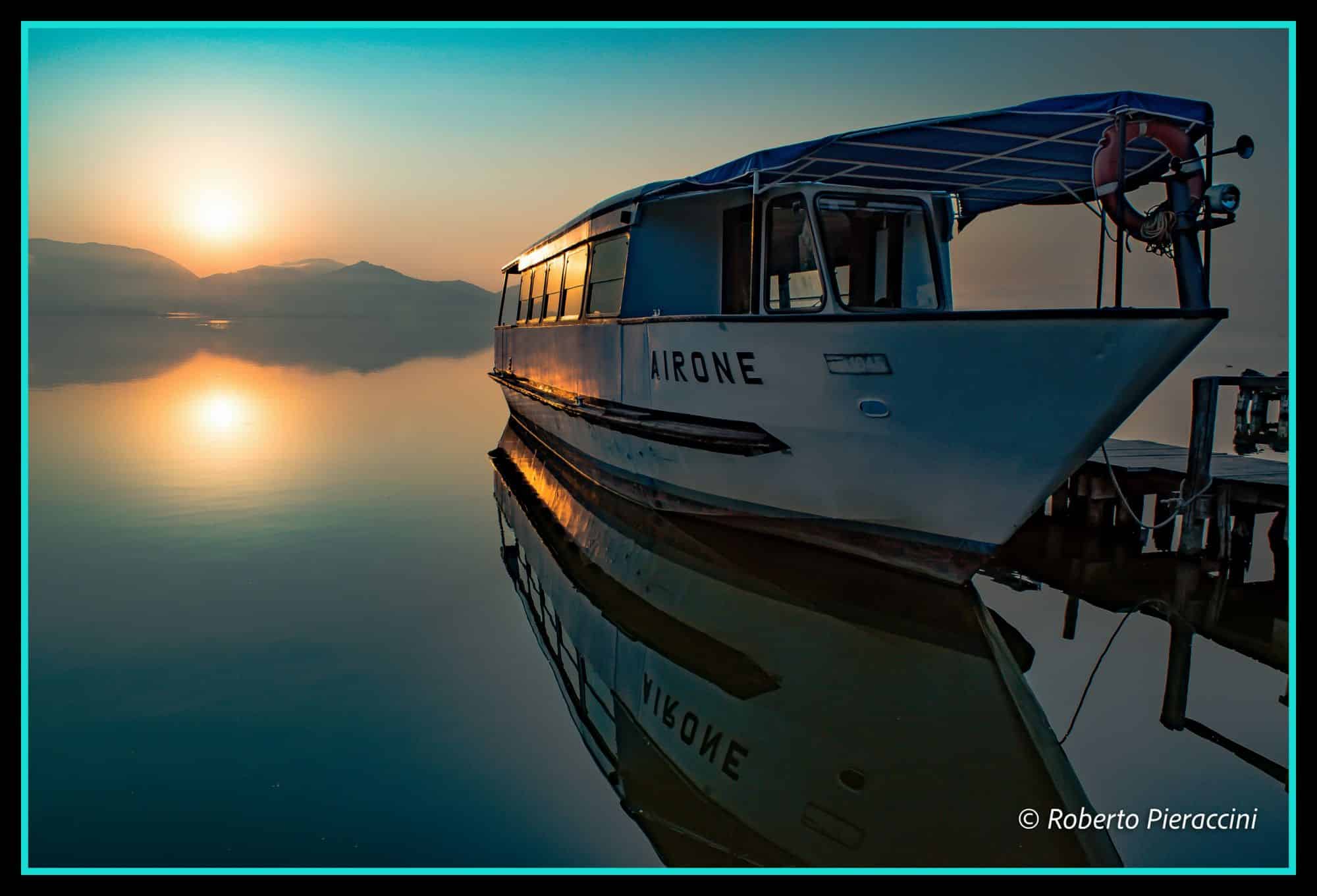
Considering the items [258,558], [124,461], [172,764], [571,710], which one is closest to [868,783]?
[571,710]

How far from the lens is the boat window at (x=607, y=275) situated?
10.8m

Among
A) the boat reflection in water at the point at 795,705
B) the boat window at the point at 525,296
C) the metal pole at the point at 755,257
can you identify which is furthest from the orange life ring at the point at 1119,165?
the boat window at the point at 525,296

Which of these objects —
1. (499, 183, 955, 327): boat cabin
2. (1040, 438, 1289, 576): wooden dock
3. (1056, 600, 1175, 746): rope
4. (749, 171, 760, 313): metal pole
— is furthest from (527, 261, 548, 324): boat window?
(1056, 600, 1175, 746): rope

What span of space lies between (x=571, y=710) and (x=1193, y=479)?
279 inches

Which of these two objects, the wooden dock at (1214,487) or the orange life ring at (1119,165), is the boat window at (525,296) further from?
the orange life ring at (1119,165)

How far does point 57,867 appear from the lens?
4152 millimetres

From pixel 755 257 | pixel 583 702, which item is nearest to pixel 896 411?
pixel 755 257

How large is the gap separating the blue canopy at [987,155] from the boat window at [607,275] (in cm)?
87

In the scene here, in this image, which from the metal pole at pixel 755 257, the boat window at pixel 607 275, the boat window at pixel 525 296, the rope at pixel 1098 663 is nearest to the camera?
the rope at pixel 1098 663

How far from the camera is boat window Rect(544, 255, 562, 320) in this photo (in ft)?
46.4

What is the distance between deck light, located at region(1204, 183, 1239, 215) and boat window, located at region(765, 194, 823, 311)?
3433 millimetres

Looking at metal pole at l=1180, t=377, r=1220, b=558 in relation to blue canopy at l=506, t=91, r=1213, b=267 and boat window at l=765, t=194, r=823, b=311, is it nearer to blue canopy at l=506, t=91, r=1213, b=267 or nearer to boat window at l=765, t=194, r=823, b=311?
blue canopy at l=506, t=91, r=1213, b=267

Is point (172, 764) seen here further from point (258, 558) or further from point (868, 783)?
point (258, 558)

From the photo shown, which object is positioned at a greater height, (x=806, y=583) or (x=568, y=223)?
(x=568, y=223)
